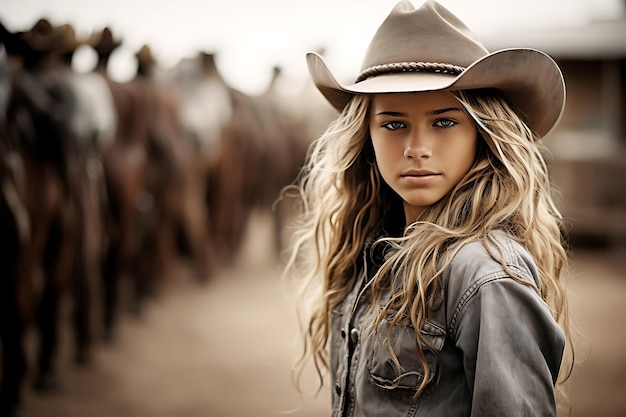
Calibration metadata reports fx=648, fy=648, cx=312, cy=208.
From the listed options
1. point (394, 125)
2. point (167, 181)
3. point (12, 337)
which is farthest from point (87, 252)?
point (394, 125)

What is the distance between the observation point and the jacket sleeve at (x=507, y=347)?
1.03 m

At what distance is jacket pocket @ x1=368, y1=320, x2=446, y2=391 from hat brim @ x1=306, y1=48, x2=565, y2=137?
44cm

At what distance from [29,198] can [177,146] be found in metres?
1.92

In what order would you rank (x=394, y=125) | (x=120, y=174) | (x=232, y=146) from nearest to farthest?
1. (x=394, y=125)
2. (x=120, y=174)
3. (x=232, y=146)

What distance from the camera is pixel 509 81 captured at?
121 cm

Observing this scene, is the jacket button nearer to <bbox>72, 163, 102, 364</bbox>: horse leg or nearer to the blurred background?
the blurred background

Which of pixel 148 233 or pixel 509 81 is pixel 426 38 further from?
pixel 148 233

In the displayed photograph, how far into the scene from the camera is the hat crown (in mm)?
1258

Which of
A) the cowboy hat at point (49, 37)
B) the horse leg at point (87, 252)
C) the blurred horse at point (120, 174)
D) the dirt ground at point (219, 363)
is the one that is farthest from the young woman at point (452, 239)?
the blurred horse at point (120, 174)

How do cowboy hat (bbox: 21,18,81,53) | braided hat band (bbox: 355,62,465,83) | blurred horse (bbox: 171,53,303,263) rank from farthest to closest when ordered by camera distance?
blurred horse (bbox: 171,53,303,263) < cowboy hat (bbox: 21,18,81,53) < braided hat band (bbox: 355,62,465,83)

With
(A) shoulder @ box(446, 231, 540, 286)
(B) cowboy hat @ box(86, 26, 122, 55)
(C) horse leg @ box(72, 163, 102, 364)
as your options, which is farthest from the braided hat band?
(B) cowboy hat @ box(86, 26, 122, 55)

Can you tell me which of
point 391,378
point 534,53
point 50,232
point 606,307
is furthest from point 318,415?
point 606,307

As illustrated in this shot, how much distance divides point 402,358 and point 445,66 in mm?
556

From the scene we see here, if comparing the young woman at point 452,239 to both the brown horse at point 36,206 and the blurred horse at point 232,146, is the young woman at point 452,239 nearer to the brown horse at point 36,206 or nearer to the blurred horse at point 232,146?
the brown horse at point 36,206
